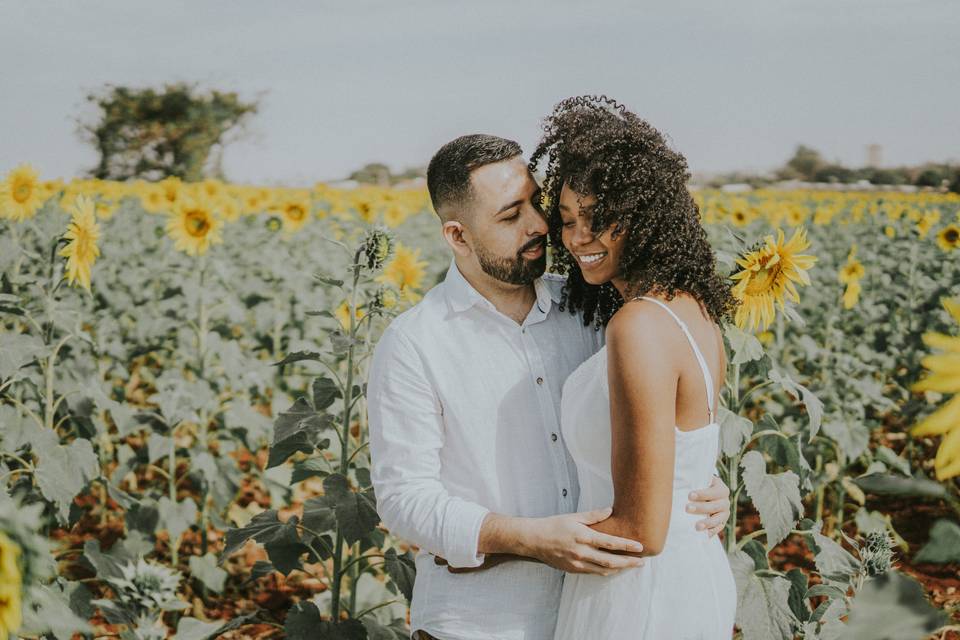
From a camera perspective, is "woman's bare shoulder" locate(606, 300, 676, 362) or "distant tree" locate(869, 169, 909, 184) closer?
"woman's bare shoulder" locate(606, 300, 676, 362)

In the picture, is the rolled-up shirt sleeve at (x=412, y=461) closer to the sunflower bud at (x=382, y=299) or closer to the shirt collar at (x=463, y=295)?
the shirt collar at (x=463, y=295)

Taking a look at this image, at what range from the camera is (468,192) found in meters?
2.26

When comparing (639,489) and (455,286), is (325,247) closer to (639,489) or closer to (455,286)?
(455,286)

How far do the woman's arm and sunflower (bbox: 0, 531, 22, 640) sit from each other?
3.78 ft

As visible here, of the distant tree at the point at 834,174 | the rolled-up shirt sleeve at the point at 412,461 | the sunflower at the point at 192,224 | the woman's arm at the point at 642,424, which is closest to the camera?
the woman's arm at the point at 642,424

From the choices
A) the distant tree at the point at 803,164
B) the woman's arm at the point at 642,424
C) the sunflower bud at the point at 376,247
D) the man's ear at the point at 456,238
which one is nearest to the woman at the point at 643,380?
the woman's arm at the point at 642,424

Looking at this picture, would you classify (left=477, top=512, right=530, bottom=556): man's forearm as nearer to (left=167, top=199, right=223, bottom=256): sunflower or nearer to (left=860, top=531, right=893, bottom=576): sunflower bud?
(left=860, top=531, right=893, bottom=576): sunflower bud

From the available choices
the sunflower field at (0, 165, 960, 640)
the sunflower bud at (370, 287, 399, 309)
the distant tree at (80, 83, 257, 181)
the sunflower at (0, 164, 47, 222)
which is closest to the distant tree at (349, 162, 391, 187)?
the distant tree at (80, 83, 257, 181)

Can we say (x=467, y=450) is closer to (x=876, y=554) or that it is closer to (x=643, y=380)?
(x=643, y=380)

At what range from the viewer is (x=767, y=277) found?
9.00ft

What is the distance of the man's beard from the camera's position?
224 cm

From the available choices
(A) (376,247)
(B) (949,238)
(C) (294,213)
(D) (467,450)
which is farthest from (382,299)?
(B) (949,238)

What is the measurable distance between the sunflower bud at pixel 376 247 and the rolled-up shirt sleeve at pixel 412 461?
2.23ft

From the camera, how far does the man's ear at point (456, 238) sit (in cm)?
229
